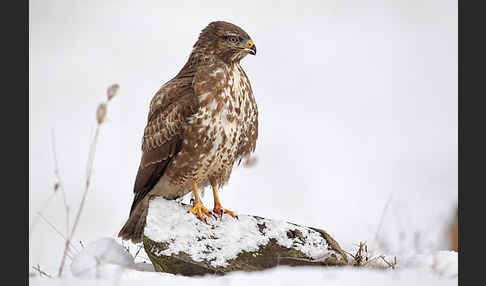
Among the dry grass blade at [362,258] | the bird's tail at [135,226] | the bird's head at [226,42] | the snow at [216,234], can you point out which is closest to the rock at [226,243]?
the snow at [216,234]

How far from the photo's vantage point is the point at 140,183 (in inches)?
265

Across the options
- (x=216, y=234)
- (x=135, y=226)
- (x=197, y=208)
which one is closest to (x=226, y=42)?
(x=197, y=208)

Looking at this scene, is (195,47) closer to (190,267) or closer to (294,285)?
(190,267)

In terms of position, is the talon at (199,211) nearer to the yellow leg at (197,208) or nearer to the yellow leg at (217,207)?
the yellow leg at (197,208)

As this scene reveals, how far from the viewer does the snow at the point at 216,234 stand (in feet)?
19.7

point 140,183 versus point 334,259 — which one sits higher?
point 140,183

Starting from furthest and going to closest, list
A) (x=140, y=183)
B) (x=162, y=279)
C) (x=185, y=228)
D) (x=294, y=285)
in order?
(x=140, y=183)
(x=185, y=228)
(x=162, y=279)
(x=294, y=285)

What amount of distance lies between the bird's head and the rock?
5.77ft

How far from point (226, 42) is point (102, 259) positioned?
2674 millimetres

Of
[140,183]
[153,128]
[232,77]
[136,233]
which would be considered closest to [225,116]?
[232,77]

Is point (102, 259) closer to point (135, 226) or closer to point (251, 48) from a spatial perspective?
point (135, 226)

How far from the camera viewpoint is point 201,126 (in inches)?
246

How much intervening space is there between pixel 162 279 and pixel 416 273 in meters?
2.34

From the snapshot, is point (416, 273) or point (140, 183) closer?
point (416, 273)
